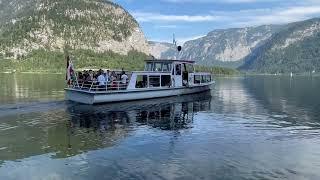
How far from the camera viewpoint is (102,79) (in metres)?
53.8

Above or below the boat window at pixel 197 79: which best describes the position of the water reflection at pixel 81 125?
below

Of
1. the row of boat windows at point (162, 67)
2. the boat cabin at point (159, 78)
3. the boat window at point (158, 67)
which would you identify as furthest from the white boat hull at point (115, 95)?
the boat window at point (158, 67)

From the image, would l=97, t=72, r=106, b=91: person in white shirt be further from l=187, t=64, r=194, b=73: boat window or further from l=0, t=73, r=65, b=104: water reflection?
l=187, t=64, r=194, b=73: boat window

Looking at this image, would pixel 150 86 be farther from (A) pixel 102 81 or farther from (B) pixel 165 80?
(A) pixel 102 81

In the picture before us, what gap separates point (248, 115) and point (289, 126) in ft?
26.6

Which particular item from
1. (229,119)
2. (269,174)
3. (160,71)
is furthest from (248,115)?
(269,174)

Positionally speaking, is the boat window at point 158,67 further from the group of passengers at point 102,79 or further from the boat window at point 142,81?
the group of passengers at point 102,79

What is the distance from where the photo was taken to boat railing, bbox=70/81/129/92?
174 ft

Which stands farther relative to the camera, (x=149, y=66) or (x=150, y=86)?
(x=149, y=66)

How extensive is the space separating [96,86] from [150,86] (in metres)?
9.73

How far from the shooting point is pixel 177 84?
2603 inches

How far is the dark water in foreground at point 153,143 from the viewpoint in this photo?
2428 cm

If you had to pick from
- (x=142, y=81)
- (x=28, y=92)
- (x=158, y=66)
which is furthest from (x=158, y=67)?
(x=28, y=92)

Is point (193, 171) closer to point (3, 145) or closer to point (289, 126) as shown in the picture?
point (3, 145)
